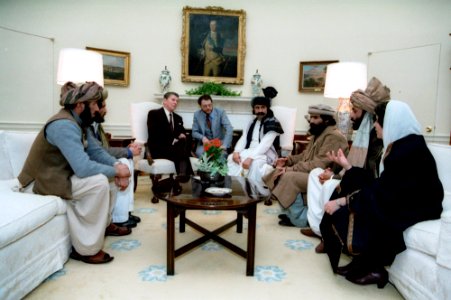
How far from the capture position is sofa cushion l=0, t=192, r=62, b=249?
79.6 inches

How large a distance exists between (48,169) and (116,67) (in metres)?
3.65

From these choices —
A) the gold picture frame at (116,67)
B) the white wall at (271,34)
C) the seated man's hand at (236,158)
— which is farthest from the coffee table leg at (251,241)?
the gold picture frame at (116,67)

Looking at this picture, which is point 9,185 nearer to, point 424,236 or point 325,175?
point 325,175

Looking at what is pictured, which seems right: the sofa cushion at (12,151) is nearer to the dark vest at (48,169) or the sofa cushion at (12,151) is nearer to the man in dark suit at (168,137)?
the dark vest at (48,169)

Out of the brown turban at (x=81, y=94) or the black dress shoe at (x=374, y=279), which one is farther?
the brown turban at (x=81, y=94)

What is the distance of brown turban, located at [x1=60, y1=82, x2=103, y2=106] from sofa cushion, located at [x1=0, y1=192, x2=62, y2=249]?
2.43ft

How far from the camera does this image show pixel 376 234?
2.30 meters

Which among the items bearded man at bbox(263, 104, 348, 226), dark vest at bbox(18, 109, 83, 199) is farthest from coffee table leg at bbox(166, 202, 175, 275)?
bearded man at bbox(263, 104, 348, 226)

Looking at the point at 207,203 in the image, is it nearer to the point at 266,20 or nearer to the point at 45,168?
the point at 45,168

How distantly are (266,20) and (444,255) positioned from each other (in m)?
5.08

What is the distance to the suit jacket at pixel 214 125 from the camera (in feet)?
17.3

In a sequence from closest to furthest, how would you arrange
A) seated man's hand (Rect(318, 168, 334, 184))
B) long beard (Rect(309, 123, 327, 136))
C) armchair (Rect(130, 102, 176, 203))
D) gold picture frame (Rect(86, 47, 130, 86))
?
1. seated man's hand (Rect(318, 168, 334, 184))
2. long beard (Rect(309, 123, 327, 136))
3. armchair (Rect(130, 102, 176, 203))
4. gold picture frame (Rect(86, 47, 130, 86))

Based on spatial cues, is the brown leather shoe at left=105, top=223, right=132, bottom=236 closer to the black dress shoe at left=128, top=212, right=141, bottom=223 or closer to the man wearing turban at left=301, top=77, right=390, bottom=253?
the black dress shoe at left=128, top=212, right=141, bottom=223

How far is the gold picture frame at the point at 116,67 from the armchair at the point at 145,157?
1.11m
